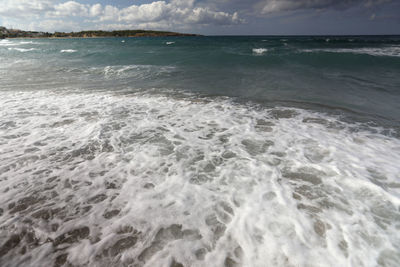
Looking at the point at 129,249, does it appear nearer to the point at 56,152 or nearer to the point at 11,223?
the point at 11,223

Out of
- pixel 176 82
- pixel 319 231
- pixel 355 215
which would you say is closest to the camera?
pixel 319 231

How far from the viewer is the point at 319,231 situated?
2852 millimetres

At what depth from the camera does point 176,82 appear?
12.1m

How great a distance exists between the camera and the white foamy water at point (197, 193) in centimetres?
260

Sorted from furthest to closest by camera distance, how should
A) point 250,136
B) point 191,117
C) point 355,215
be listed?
point 191,117, point 250,136, point 355,215

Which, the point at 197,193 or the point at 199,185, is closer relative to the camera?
the point at 197,193

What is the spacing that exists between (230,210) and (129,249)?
1490 mm

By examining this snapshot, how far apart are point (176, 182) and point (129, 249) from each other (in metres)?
1.39

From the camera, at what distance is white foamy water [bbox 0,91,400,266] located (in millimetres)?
2602

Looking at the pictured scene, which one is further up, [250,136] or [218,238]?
[250,136]

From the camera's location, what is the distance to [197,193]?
354cm

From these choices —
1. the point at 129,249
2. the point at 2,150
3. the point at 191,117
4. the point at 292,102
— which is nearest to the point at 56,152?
the point at 2,150

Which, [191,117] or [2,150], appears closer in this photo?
[2,150]

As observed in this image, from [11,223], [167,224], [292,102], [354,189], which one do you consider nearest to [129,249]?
[167,224]
